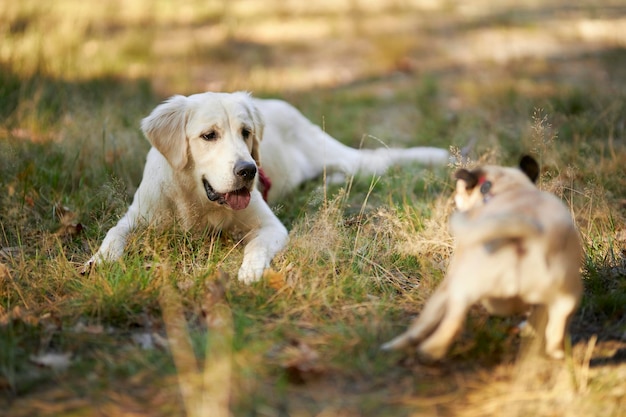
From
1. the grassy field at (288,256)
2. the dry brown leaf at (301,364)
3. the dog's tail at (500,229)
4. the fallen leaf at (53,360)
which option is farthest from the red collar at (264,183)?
the dog's tail at (500,229)

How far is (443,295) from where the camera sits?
7.34ft

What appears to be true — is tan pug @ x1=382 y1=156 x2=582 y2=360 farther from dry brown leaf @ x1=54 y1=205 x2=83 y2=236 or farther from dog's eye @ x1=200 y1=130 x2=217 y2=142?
dry brown leaf @ x1=54 y1=205 x2=83 y2=236

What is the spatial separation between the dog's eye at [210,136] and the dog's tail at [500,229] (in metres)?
1.72

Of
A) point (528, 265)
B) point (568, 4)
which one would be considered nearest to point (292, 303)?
point (528, 265)

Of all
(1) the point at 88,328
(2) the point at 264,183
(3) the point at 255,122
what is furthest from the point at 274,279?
(2) the point at 264,183

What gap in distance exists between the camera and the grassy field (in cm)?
227

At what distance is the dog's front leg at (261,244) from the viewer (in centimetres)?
312

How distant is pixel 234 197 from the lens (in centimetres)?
352

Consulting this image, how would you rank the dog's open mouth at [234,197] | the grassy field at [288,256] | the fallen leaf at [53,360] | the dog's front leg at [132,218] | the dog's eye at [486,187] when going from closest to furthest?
1. the grassy field at [288,256]
2. the fallen leaf at [53,360]
3. the dog's eye at [486,187]
4. the dog's front leg at [132,218]
5. the dog's open mouth at [234,197]

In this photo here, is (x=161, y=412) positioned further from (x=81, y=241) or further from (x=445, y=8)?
(x=445, y=8)

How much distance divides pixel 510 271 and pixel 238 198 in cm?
173

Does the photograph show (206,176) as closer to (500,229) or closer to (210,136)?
(210,136)

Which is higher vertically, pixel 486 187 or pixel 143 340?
pixel 486 187

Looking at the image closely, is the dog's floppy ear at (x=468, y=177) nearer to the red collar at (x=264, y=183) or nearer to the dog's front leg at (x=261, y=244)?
the dog's front leg at (x=261, y=244)
